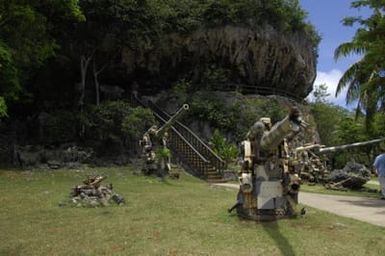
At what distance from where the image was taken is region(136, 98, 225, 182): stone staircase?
23219 mm

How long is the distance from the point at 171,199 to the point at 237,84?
70.0ft

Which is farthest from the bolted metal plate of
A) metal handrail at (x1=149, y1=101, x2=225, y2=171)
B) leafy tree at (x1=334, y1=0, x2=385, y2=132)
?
metal handrail at (x1=149, y1=101, x2=225, y2=171)

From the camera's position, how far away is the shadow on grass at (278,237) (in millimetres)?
7814

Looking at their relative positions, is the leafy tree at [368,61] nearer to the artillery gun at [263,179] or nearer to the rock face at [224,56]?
the artillery gun at [263,179]

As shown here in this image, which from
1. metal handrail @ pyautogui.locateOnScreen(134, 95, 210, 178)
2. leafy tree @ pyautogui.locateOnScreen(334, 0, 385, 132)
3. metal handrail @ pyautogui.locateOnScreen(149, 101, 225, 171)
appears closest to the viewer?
leafy tree @ pyautogui.locateOnScreen(334, 0, 385, 132)

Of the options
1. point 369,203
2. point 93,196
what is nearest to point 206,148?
point 369,203

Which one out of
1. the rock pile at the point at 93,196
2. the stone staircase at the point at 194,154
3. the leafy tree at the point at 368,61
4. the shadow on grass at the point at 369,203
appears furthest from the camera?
the stone staircase at the point at 194,154

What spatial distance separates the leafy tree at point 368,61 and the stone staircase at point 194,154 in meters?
6.28

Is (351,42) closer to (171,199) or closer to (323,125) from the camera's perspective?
(171,199)

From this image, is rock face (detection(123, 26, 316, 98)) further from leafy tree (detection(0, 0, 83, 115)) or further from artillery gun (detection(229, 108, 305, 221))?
artillery gun (detection(229, 108, 305, 221))

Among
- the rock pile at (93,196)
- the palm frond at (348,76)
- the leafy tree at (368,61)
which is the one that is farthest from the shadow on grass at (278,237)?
the palm frond at (348,76)

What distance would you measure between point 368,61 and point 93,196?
406 inches

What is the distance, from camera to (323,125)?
149ft

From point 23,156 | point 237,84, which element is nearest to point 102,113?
point 23,156
